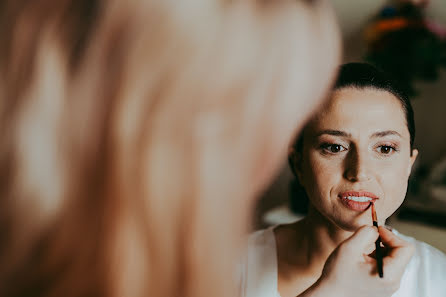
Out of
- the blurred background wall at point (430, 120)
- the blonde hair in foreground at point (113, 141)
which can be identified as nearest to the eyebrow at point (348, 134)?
the blurred background wall at point (430, 120)

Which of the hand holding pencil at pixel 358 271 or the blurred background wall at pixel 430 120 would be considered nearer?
the hand holding pencil at pixel 358 271

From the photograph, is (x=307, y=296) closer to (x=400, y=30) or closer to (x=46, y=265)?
(x=46, y=265)

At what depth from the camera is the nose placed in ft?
1.83

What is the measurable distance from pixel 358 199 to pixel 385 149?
3.3 inches

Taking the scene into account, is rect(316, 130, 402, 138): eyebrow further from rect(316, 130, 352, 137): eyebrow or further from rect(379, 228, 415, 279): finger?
rect(379, 228, 415, 279): finger

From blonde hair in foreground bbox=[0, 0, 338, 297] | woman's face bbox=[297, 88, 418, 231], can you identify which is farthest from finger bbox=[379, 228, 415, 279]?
blonde hair in foreground bbox=[0, 0, 338, 297]

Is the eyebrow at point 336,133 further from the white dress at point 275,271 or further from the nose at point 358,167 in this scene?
the white dress at point 275,271

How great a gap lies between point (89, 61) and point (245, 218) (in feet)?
0.57

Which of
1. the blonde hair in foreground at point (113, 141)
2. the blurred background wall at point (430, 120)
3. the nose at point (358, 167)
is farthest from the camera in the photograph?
the blurred background wall at point (430, 120)

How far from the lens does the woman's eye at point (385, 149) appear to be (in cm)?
57

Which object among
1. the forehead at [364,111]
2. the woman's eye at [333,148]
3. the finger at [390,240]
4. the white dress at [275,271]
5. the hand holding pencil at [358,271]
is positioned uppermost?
the forehead at [364,111]

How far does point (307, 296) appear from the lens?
0.45m

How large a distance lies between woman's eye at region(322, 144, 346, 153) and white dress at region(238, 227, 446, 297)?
0.63 feet

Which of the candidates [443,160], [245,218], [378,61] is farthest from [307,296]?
[378,61]
